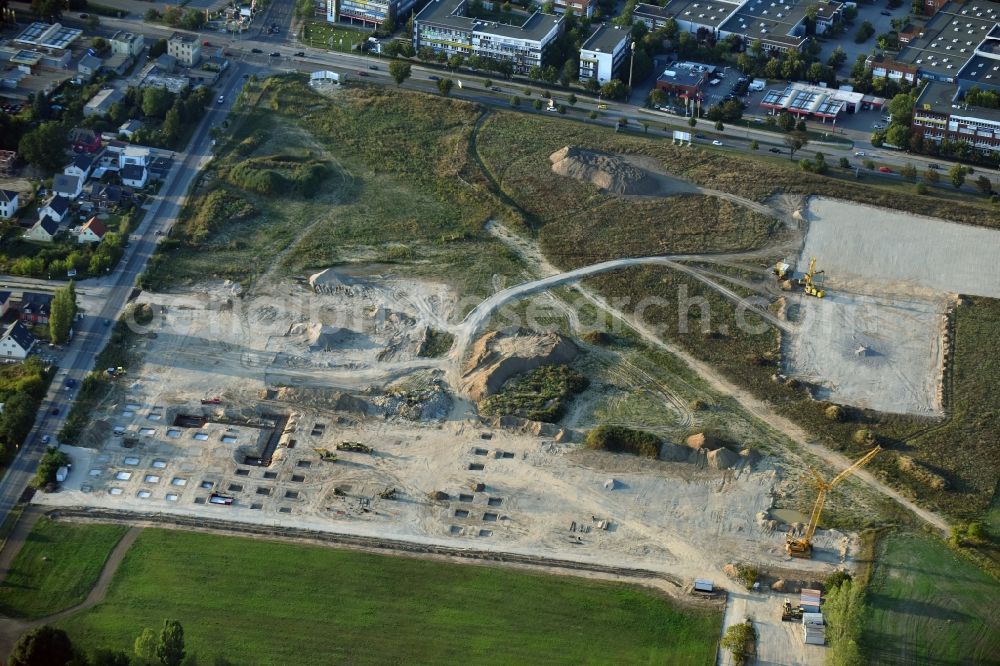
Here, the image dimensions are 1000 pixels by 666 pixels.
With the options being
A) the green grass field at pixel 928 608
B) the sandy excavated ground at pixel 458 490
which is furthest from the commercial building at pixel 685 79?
the green grass field at pixel 928 608

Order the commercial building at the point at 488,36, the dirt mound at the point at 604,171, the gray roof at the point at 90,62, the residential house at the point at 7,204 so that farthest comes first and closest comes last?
the commercial building at the point at 488,36 < the gray roof at the point at 90,62 < the dirt mound at the point at 604,171 < the residential house at the point at 7,204

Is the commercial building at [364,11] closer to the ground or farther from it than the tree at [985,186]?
farther from it

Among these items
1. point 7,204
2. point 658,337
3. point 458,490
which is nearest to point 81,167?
point 7,204

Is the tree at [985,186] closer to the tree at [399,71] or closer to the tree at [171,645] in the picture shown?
the tree at [399,71]

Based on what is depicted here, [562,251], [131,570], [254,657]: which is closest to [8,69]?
[562,251]

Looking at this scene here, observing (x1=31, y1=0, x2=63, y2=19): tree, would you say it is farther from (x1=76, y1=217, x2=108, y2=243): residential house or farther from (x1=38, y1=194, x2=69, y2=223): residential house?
(x1=76, y1=217, x2=108, y2=243): residential house

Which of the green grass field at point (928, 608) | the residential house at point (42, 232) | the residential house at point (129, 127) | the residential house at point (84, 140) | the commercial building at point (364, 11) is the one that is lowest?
the green grass field at point (928, 608)

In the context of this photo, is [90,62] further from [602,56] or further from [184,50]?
[602,56]

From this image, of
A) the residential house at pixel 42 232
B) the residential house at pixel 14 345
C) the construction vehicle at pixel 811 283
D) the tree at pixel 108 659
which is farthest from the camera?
the residential house at pixel 42 232
